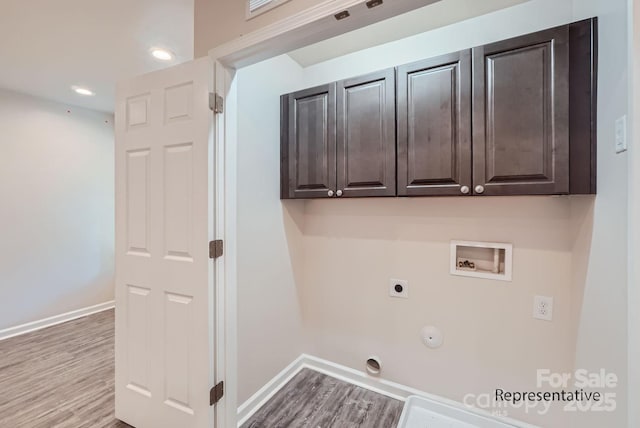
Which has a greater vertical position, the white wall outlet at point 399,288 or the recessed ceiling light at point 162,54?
the recessed ceiling light at point 162,54

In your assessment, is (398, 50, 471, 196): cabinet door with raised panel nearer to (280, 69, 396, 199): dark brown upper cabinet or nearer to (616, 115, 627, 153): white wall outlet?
(280, 69, 396, 199): dark brown upper cabinet

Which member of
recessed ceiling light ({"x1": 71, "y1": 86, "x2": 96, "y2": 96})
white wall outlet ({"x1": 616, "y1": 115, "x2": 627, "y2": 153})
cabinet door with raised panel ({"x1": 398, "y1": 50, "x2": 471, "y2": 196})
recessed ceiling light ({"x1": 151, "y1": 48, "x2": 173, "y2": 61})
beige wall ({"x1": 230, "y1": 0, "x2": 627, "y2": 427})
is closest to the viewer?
white wall outlet ({"x1": 616, "y1": 115, "x2": 627, "y2": 153})

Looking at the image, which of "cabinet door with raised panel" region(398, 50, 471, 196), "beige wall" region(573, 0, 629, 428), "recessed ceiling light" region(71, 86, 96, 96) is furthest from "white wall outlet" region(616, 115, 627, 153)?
"recessed ceiling light" region(71, 86, 96, 96)

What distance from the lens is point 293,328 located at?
2.28 meters

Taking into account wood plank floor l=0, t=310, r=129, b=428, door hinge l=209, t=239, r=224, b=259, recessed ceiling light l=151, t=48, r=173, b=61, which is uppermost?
recessed ceiling light l=151, t=48, r=173, b=61

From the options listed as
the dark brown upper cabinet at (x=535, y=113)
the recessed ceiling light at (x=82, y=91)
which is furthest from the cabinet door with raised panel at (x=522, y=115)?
the recessed ceiling light at (x=82, y=91)

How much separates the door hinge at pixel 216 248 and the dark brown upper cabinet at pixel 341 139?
77cm

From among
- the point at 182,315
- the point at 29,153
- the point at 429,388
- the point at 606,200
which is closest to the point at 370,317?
Answer: the point at 429,388

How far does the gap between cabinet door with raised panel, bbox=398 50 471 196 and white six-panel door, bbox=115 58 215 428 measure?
1136mm

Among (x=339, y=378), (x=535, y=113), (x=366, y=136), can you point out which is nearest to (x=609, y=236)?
(x=535, y=113)

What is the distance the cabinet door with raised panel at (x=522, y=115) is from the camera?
1.33 metres

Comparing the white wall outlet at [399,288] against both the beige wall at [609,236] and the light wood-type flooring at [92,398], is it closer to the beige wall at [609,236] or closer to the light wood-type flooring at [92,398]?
the light wood-type flooring at [92,398]

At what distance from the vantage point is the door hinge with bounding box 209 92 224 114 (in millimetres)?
1414

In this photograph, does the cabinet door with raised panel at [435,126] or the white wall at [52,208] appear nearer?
the cabinet door with raised panel at [435,126]
